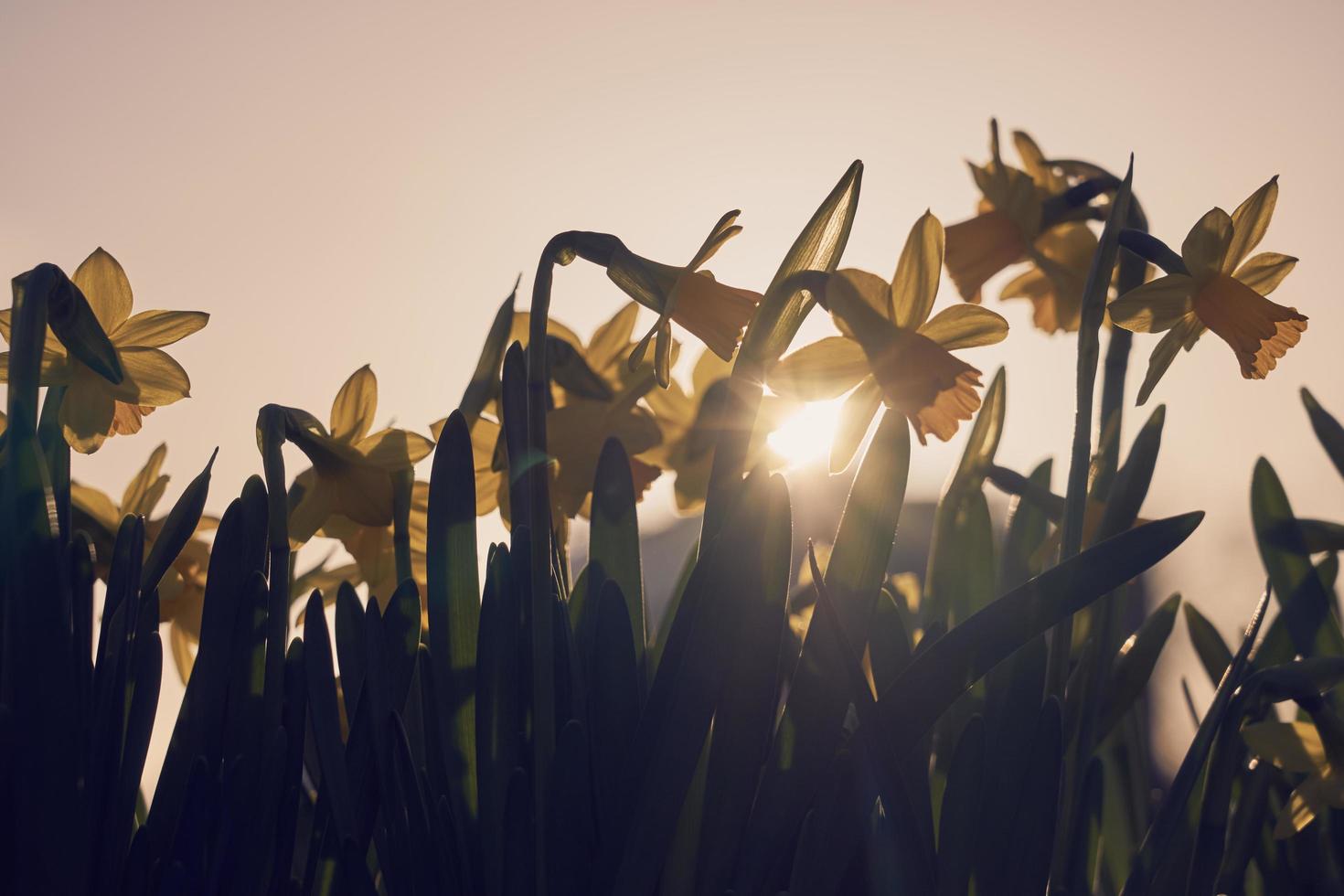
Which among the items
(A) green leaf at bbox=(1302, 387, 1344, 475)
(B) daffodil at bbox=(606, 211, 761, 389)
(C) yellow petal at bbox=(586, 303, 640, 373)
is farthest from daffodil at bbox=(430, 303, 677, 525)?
(A) green leaf at bbox=(1302, 387, 1344, 475)

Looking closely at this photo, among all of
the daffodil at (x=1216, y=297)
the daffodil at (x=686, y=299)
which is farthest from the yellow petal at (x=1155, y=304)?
the daffodil at (x=686, y=299)

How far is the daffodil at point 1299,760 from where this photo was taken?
33.5 inches

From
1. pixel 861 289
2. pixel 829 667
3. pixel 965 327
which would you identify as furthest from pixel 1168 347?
pixel 829 667

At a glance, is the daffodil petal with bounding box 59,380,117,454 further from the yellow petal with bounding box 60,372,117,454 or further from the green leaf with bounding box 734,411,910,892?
the green leaf with bounding box 734,411,910,892

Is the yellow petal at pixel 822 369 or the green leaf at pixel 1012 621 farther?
the yellow petal at pixel 822 369

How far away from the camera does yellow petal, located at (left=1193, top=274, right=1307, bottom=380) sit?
86 centimetres

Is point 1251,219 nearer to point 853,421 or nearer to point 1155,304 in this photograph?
point 1155,304

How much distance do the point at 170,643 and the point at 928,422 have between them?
86 cm

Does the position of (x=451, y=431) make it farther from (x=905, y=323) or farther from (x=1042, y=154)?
(x=1042, y=154)

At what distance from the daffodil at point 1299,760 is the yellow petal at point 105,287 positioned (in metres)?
1.05

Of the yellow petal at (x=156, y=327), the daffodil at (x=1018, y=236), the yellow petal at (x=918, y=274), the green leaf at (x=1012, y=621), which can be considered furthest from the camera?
the daffodil at (x=1018, y=236)

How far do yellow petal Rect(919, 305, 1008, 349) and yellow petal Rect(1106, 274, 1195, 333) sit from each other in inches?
3.8

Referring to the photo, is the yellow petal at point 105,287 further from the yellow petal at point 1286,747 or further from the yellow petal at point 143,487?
the yellow petal at point 1286,747

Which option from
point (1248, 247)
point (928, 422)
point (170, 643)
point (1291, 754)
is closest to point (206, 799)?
point (170, 643)
